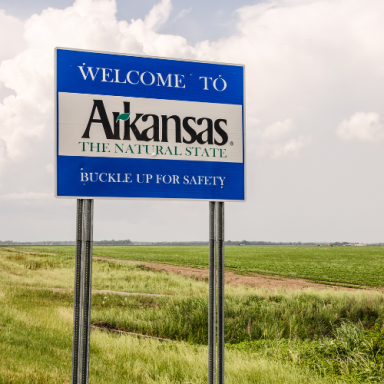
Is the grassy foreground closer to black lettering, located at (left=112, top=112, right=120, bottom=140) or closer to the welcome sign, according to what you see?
the welcome sign

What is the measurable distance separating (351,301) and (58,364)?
9610 mm

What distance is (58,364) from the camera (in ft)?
18.2

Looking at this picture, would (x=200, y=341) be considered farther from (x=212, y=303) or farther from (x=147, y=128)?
(x=147, y=128)

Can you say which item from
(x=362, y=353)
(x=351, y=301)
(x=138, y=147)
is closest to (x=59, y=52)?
(x=138, y=147)

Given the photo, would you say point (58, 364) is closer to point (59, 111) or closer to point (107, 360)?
point (107, 360)

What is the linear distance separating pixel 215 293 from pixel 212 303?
0.12m

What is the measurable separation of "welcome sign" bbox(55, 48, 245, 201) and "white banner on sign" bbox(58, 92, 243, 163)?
11 mm

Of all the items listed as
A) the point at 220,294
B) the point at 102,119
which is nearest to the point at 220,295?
the point at 220,294

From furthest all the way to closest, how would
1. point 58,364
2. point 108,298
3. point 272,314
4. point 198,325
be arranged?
point 108,298
point 272,314
point 198,325
point 58,364

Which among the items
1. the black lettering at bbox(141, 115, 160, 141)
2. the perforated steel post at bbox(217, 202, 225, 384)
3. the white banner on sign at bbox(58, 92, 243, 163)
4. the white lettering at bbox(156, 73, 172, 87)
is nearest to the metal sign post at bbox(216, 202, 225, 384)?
the perforated steel post at bbox(217, 202, 225, 384)

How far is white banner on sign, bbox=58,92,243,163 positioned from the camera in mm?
3900

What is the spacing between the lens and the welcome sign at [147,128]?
3.89m

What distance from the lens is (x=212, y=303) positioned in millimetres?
4008

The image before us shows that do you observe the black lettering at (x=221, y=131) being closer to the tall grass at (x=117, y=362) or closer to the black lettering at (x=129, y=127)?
the black lettering at (x=129, y=127)
